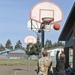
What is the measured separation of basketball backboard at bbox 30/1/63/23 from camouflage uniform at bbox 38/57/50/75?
189cm

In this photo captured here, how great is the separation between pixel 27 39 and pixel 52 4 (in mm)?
14489

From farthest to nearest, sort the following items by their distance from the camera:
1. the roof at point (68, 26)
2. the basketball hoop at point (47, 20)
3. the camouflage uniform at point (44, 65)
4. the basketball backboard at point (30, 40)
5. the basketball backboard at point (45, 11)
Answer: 1. the basketball backboard at point (30, 40)
2. the roof at point (68, 26)
3. the basketball backboard at point (45, 11)
4. the basketball hoop at point (47, 20)
5. the camouflage uniform at point (44, 65)


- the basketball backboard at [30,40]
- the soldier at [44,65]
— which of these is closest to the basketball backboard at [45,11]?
the soldier at [44,65]

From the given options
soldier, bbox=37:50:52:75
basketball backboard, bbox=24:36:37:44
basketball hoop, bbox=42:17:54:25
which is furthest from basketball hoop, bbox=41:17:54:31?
basketball backboard, bbox=24:36:37:44

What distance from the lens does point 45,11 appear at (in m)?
13.8

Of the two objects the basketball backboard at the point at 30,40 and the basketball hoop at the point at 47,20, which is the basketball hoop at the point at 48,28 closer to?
the basketball hoop at the point at 47,20

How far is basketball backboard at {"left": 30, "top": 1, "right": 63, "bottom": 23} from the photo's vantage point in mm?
13719

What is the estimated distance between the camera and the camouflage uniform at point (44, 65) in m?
12.4

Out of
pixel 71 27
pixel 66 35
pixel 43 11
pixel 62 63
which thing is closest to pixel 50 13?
pixel 43 11

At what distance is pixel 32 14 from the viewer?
1400 cm

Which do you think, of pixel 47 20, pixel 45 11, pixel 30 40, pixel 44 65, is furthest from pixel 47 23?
pixel 30 40

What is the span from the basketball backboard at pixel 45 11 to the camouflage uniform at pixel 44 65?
1.89 meters

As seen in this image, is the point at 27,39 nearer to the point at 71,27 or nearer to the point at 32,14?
the point at 71,27

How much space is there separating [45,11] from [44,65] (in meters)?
2.45
